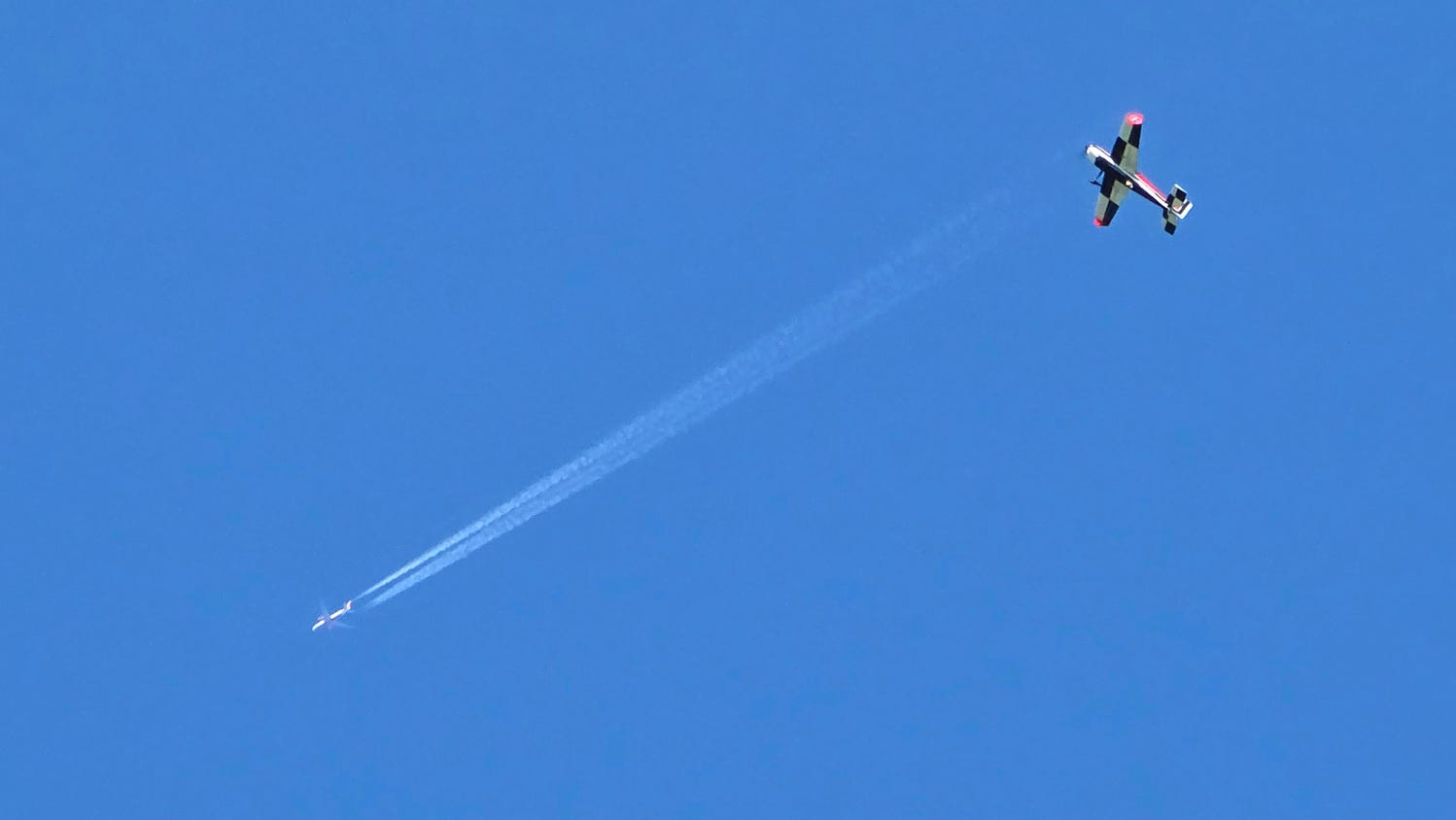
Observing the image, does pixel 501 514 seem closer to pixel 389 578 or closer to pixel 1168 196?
pixel 389 578

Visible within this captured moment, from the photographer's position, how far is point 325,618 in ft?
339

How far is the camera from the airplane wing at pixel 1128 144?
96.1 metres

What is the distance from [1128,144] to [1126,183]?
2.05 meters

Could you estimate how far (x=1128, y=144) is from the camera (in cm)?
9656

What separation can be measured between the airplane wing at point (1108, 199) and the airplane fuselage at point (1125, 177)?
0.82ft

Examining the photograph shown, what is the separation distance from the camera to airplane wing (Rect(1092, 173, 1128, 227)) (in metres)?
98.4

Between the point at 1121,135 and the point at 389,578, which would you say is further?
the point at 389,578

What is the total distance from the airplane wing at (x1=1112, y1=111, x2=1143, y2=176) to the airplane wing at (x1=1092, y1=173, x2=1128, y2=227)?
86 centimetres

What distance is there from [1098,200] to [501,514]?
90.6 feet

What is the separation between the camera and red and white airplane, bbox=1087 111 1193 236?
96.5 metres

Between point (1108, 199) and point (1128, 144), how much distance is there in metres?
3.21

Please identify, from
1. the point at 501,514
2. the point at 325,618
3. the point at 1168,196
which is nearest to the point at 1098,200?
the point at 1168,196

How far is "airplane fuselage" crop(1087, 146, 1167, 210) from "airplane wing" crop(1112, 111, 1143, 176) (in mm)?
194

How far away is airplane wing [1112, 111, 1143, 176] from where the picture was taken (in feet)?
315
